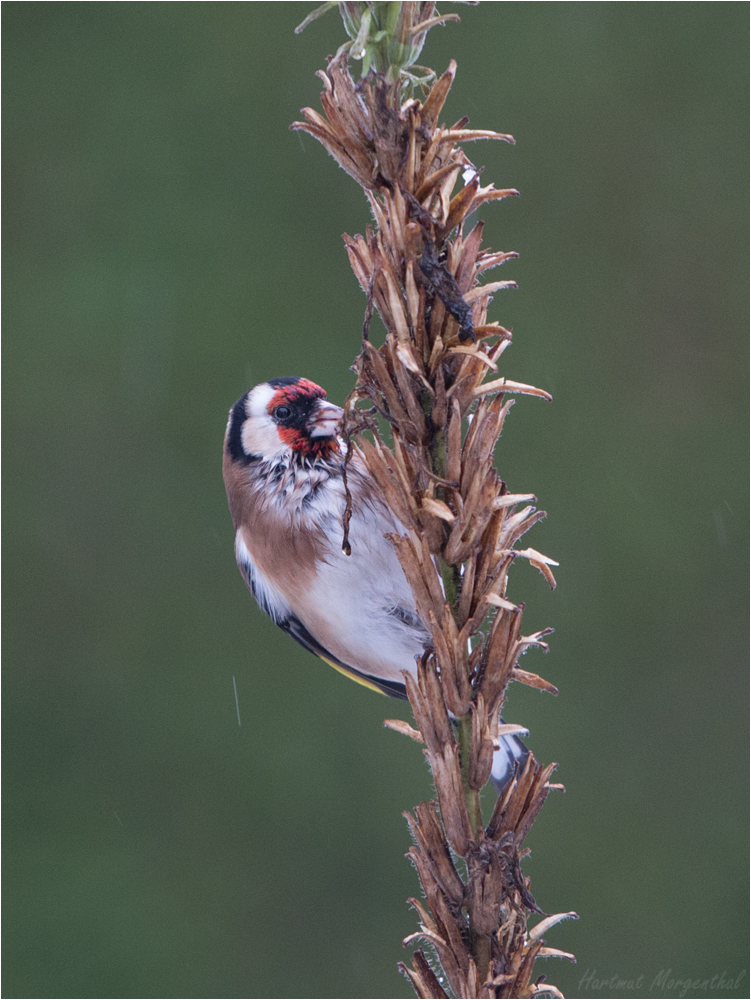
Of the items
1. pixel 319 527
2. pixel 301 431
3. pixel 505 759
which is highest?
pixel 301 431

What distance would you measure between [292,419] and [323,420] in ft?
0.13

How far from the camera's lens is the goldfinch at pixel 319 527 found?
1.03m

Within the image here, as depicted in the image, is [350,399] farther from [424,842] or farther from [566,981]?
[566,981]

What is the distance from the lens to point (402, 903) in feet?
8.16

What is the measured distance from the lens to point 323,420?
1038 mm

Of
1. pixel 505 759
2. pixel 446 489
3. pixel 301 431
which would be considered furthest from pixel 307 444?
pixel 446 489

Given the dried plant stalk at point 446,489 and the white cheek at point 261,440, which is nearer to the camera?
the dried plant stalk at point 446,489

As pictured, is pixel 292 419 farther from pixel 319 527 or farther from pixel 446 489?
pixel 446 489

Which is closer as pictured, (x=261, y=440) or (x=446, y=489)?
(x=446, y=489)

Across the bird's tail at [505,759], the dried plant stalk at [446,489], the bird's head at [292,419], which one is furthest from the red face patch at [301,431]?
the dried plant stalk at [446,489]

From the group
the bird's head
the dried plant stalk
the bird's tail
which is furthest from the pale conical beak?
the dried plant stalk

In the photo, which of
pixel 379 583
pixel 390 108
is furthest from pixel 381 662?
pixel 390 108

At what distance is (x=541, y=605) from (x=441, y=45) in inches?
55.1

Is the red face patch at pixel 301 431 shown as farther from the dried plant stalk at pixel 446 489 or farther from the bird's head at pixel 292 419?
the dried plant stalk at pixel 446 489
